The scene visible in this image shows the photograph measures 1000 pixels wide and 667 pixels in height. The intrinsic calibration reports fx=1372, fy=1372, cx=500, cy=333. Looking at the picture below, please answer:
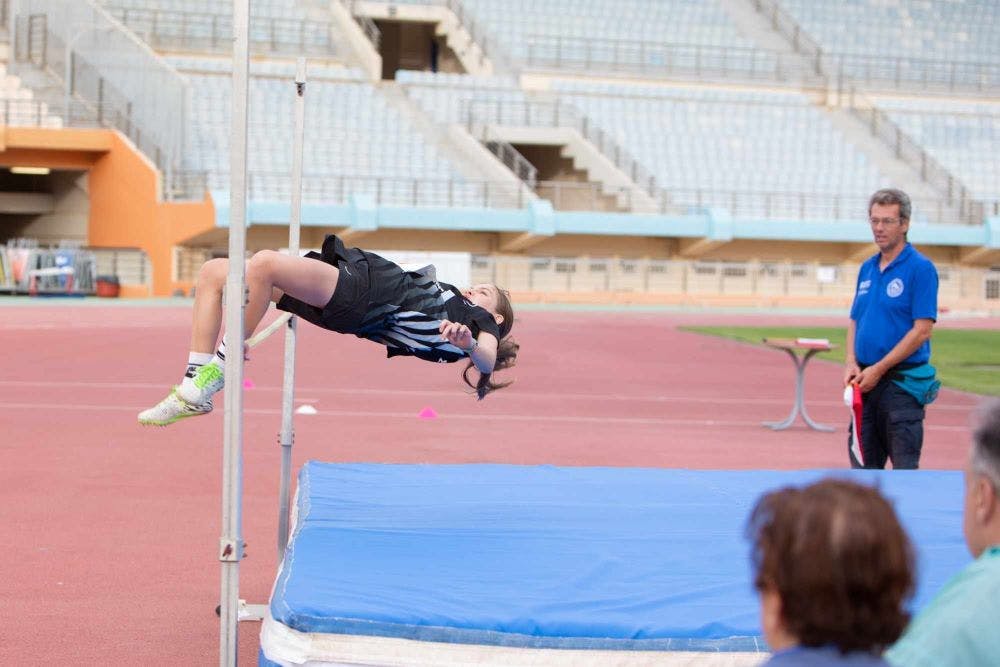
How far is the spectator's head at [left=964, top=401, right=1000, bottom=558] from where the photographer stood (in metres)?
2.14

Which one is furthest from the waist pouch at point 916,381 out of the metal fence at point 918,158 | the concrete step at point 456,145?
the metal fence at point 918,158

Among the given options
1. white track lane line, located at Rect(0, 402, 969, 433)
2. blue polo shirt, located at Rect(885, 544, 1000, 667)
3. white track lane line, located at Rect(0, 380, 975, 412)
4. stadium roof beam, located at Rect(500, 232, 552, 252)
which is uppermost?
stadium roof beam, located at Rect(500, 232, 552, 252)

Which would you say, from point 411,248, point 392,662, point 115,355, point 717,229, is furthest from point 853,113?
point 392,662

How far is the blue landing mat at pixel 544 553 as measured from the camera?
365 cm

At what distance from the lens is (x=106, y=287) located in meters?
33.0

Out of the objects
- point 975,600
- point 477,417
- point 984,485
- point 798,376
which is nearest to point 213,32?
point 477,417

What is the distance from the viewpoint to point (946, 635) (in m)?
1.99

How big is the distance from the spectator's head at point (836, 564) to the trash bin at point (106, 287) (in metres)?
32.7

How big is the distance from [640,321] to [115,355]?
13517 mm

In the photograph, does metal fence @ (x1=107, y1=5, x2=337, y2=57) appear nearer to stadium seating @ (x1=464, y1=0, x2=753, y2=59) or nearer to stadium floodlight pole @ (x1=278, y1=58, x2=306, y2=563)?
stadium seating @ (x1=464, y1=0, x2=753, y2=59)

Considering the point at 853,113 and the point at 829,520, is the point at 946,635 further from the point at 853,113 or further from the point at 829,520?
the point at 853,113

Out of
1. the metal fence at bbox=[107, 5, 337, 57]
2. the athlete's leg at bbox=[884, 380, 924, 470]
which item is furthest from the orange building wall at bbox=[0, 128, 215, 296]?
the athlete's leg at bbox=[884, 380, 924, 470]

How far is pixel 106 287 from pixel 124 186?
8.10 ft

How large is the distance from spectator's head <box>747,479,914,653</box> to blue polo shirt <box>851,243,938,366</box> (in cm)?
442
